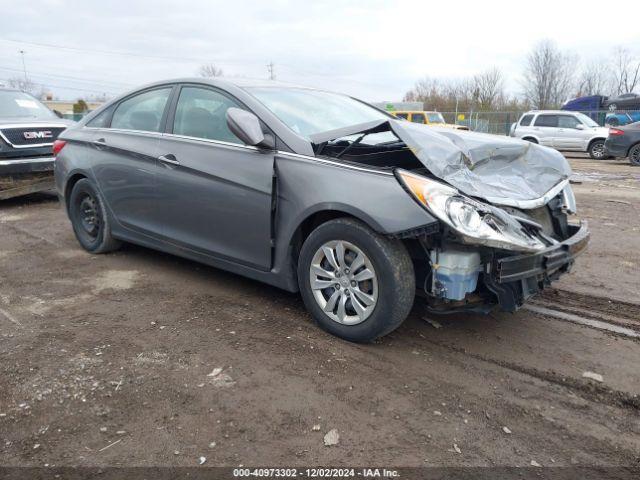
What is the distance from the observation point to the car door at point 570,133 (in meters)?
18.5

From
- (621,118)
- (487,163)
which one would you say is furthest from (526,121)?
(487,163)

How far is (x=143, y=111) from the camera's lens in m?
4.67

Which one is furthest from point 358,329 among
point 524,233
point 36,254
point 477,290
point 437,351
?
point 36,254

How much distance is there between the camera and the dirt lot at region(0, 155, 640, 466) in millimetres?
2402

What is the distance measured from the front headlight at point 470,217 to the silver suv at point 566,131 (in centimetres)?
1732

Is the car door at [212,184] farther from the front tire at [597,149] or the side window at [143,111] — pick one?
the front tire at [597,149]

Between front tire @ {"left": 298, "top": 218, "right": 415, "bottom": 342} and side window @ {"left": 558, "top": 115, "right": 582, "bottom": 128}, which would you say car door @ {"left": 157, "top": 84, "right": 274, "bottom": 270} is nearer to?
front tire @ {"left": 298, "top": 218, "right": 415, "bottom": 342}

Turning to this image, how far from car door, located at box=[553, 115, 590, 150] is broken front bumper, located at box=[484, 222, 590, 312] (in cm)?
1721

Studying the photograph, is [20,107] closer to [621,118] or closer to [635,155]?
[635,155]

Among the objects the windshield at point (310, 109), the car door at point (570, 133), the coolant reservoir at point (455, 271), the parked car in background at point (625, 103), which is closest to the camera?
the coolant reservoir at point (455, 271)

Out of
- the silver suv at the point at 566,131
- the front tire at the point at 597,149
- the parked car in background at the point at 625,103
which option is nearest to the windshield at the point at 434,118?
the silver suv at the point at 566,131

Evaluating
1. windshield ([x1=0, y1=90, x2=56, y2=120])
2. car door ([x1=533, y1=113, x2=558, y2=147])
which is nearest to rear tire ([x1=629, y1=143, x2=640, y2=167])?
car door ([x1=533, y1=113, x2=558, y2=147])

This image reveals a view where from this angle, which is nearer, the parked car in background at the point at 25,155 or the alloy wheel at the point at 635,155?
the parked car in background at the point at 25,155

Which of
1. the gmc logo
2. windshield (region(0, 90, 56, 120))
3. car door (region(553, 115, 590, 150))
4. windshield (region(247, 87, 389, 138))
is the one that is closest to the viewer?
windshield (region(247, 87, 389, 138))
